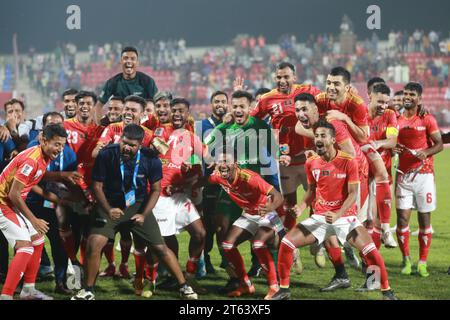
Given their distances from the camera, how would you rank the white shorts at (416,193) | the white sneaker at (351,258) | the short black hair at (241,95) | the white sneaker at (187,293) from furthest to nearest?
the white sneaker at (351,258) < the white shorts at (416,193) < the short black hair at (241,95) < the white sneaker at (187,293)

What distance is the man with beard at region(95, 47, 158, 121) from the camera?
30.2 ft

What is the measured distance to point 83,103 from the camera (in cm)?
827

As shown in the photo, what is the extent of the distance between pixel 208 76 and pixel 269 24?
426 cm

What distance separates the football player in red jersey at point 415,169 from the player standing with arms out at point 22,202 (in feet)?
13.7

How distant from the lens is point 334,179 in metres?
7.24

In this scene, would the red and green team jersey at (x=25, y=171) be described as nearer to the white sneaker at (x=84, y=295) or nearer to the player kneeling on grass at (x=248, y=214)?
the white sneaker at (x=84, y=295)

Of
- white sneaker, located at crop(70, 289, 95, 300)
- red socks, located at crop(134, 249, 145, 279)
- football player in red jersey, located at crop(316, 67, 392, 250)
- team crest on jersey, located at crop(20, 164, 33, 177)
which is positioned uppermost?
football player in red jersey, located at crop(316, 67, 392, 250)

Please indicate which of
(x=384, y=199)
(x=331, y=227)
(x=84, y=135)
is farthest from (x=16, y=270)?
(x=384, y=199)

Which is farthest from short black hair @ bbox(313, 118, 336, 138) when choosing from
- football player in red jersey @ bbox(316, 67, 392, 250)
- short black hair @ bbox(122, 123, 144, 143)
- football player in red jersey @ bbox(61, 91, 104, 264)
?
football player in red jersey @ bbox(61, 91, 104, 264)

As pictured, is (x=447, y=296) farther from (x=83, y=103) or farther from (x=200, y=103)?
(x=200, y=103)

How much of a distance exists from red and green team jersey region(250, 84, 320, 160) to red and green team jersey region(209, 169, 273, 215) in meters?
1.15

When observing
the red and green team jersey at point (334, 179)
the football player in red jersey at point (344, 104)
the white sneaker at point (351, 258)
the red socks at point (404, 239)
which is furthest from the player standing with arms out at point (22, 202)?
the red socks at point (404, 239)

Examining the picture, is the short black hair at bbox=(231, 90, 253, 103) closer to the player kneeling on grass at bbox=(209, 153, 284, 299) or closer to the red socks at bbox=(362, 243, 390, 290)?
the player kneeling on grass at bbox=(209, 153, 284, 299)

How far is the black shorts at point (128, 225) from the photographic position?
712 cm
